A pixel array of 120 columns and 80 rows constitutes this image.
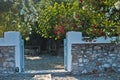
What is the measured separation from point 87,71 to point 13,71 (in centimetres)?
322

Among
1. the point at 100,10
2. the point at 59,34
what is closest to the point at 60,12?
the point at 59,34

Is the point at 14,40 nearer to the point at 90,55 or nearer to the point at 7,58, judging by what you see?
the point at 7,58

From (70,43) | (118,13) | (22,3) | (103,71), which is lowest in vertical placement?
(103,71)

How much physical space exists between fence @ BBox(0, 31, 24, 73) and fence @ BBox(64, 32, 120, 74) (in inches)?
86.2

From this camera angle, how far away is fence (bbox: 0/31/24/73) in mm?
12344

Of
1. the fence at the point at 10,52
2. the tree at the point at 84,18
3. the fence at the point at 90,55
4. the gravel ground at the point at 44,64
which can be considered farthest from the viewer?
the gravel ground at the point at 44,64

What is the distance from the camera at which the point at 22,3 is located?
20.0 m

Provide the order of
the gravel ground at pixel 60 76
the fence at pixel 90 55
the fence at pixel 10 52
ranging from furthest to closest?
the fence at pixel 90 55 → the fence at pixel 10 52 → the gravel ground at pixel 60 76

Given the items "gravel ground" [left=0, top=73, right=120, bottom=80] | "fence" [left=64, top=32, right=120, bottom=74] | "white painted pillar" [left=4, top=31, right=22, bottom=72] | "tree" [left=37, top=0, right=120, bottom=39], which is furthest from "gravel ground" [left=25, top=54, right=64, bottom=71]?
"fence" [left=64, top=32, right=120, bottom=74]

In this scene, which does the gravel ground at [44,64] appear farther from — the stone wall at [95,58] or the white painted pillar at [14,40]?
the stone wall at [95,58]

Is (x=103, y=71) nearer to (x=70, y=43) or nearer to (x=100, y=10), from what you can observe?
(x=70, y=43)

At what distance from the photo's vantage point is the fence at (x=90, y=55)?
1266 cm

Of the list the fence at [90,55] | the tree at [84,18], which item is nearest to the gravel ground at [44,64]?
the tree at [84,18]

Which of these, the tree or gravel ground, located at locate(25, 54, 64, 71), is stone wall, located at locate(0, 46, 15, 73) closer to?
gravel ground, located at locate(25, 54, 64, 71)
